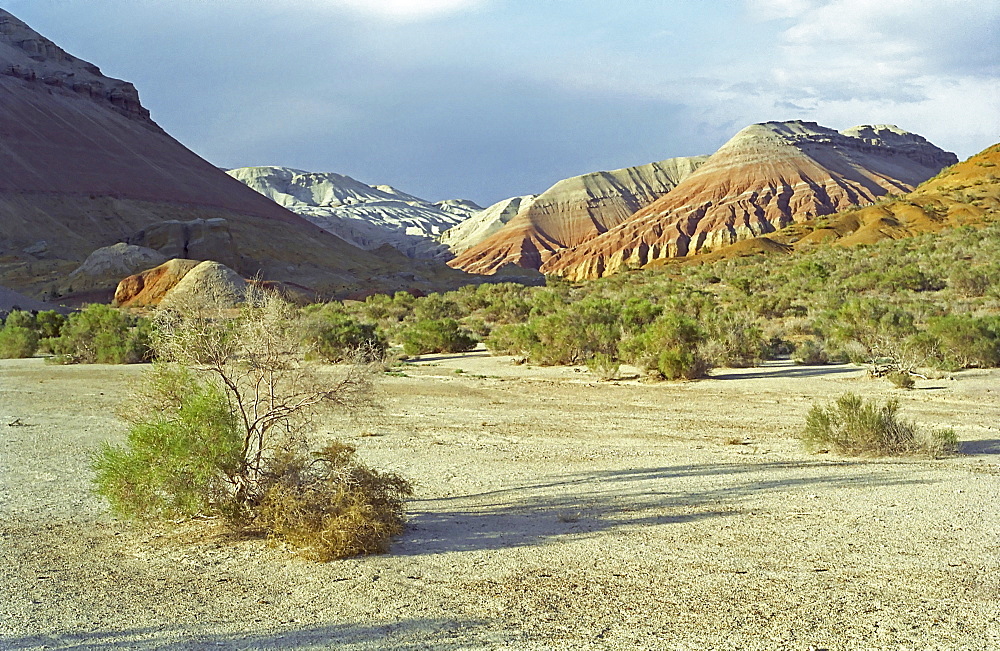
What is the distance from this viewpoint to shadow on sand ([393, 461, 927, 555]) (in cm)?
686

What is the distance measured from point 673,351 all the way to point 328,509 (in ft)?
41.7

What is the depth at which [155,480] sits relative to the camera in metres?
6.50

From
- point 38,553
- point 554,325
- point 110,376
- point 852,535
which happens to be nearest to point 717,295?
point 554,325

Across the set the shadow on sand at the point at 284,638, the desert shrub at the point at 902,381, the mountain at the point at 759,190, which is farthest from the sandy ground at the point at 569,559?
the mountain at the point at 759,190

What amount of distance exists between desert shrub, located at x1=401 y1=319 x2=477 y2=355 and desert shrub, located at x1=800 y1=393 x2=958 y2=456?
1621 cm

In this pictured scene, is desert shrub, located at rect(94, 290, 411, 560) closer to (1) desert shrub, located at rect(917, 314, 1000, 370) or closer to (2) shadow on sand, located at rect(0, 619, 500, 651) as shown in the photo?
(2) shadow on sand, located at rect(0, 619, 500, 651)

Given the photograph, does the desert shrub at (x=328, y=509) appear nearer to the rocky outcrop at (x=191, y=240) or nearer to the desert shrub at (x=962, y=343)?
the desert shrub at (x=962, y=343)

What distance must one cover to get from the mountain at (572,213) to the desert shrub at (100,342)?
90.3 m

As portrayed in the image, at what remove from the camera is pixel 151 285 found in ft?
168

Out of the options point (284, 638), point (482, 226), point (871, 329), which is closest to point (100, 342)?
point (871, 329)

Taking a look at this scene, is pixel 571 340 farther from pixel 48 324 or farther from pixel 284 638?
pixel 48 324

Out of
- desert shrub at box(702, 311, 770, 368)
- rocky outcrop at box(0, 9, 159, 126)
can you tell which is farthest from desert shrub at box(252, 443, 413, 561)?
rocky outcrop at box(0, 9, 159, 126)

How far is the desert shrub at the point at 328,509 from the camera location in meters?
6.14

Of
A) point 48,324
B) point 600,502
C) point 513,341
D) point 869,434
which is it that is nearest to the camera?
point 600,502
